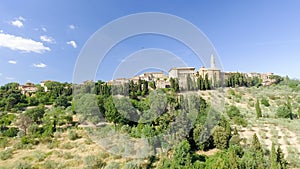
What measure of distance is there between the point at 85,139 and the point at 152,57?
24.0 ft

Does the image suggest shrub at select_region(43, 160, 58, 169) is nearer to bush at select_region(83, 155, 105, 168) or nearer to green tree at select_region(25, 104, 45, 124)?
bush at select_region(83, 155, 105, 168)

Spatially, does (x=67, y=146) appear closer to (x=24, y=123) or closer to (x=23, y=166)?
(x=23, y=166)

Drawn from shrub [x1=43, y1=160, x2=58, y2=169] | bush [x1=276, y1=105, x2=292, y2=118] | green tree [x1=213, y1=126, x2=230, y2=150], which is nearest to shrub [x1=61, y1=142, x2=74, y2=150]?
shrub [x1=43, y1=160, x2=58, y2=169]

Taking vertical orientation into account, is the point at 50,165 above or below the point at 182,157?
below

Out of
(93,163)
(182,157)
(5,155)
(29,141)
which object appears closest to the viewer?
(182,157)

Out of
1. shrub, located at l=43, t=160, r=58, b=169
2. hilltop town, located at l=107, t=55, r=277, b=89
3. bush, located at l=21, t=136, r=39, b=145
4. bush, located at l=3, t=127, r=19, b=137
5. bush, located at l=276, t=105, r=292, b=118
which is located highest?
hilltop town, located at l=107, t=55, r=277, b=89

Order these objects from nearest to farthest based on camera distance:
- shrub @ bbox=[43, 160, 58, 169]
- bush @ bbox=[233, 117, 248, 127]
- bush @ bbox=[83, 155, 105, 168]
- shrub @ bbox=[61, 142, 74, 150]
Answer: bush @ bbox=[83, 155, 105, 168] → shrub @ bbox=[43, 160, 58, 169] → shrub @ bbox=[61, 142, 74, 150] → bush @ bbox=[233, 117, 248, 127]

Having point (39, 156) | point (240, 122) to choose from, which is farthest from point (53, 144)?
point (240, 122)

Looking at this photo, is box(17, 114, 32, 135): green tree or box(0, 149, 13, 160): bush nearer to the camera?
box(0, 149, 13, 160): bush

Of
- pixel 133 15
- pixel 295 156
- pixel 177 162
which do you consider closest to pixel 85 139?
pixel 177 162

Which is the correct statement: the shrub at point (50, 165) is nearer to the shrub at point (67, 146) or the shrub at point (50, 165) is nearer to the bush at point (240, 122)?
the shrub at point (67, 146)

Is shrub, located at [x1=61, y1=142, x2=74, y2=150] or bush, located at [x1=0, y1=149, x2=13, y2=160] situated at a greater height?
shrub, located at [x1=61, y1=142, x2=74, y2=150]

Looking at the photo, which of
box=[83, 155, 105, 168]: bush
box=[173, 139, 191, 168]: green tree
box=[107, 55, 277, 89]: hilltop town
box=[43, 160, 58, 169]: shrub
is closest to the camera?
box=[173, 139, 191, 168]: green tree

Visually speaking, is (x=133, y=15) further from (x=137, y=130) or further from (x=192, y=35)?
(x=137, y=130)
